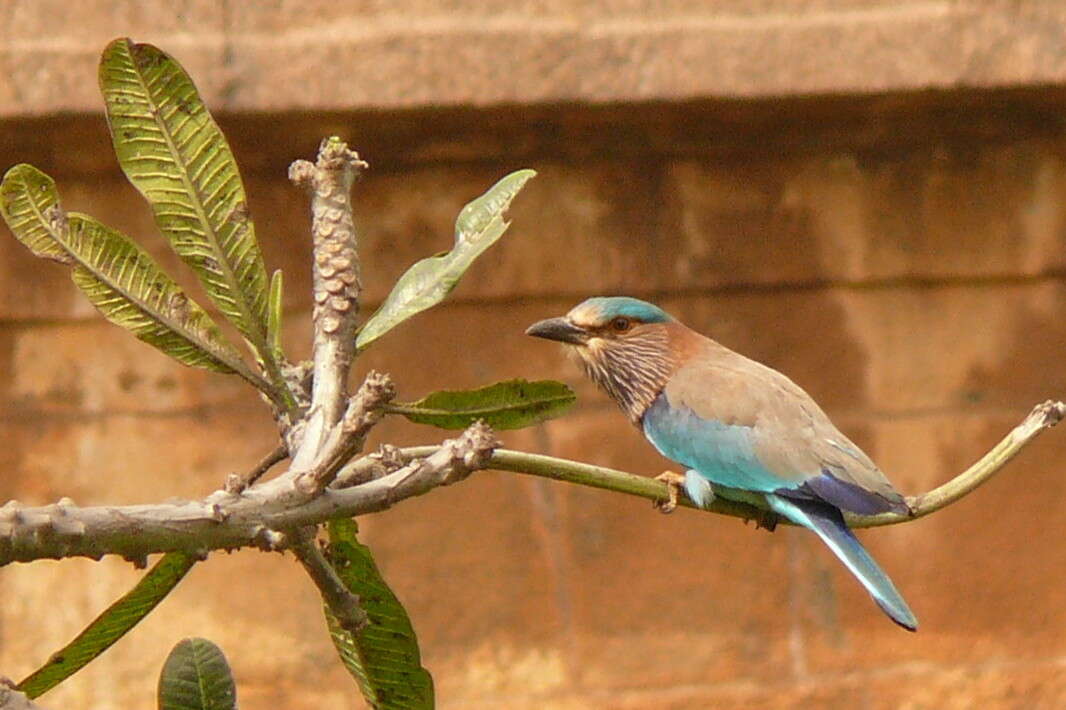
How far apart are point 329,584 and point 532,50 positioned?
70.3 inches

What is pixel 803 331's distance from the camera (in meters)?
2.94

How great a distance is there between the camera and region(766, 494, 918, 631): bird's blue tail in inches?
64.0

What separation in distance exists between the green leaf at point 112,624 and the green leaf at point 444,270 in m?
0.17

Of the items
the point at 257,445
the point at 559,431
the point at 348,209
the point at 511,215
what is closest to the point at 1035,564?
the point at 559,431

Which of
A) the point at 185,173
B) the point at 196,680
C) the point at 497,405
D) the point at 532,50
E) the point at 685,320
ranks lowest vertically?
the point at 196,680

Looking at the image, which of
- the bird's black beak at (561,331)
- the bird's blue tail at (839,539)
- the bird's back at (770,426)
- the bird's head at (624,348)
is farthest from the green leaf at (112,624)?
the bird's head at (624,348)

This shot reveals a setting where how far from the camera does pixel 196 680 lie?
979 mm

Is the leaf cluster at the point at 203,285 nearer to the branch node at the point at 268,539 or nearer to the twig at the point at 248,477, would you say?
the twig at the point at 248,477

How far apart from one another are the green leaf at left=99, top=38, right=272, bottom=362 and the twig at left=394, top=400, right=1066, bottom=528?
5.9 inches

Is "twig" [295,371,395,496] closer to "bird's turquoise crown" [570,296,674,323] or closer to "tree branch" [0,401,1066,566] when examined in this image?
"tree branch" [0,401,1066,566]

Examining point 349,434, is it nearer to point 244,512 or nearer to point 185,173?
point 244,512

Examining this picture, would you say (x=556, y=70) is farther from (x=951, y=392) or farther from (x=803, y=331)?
(x=951, y=392)

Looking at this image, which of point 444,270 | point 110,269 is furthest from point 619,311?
point 110,269

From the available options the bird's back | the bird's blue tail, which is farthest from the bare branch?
the bird's back
